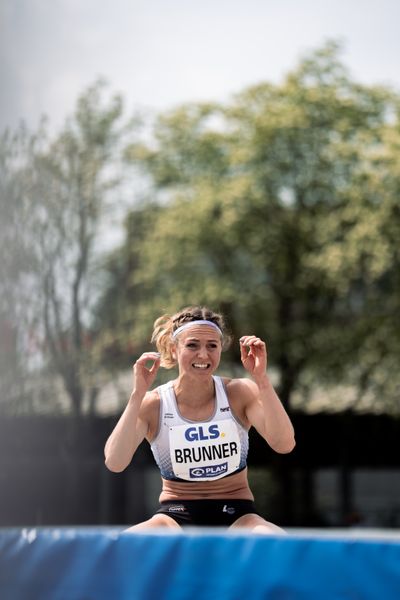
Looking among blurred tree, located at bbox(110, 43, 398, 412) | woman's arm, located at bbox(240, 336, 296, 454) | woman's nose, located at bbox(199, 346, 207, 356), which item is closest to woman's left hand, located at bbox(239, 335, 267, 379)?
woman's arm, located at bbox(240, 336, 296, 454)

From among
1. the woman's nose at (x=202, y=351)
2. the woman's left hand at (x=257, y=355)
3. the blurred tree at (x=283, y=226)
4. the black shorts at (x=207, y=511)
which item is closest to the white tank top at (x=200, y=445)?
the black shorts at (x=207, y=511)

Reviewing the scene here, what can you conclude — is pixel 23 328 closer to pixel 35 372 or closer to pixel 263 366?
pixel 35 372

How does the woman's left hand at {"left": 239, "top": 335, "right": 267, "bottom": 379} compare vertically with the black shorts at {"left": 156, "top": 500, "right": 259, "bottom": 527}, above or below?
above

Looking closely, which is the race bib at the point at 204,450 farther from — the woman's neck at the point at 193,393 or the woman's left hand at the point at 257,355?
the woman's left hand at the point at 257,355

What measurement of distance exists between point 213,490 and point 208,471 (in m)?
0.09

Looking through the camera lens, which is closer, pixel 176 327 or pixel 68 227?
pixel 176 327

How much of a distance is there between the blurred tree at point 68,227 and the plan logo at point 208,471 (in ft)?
69.1

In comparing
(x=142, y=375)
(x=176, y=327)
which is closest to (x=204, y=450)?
(x=142, y=375)

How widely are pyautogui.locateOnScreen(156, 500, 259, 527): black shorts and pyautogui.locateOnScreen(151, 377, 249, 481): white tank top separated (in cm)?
11

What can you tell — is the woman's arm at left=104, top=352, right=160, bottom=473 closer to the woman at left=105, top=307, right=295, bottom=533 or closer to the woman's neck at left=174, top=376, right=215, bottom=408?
the woman at left=105, top=307, right=295, bottom=533

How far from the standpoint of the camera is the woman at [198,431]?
4879 mm

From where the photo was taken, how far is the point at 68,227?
2673 cm

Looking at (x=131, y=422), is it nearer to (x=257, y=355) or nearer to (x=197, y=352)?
(x=197, y=352)

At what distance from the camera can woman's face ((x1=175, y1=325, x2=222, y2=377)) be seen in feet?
16.6
